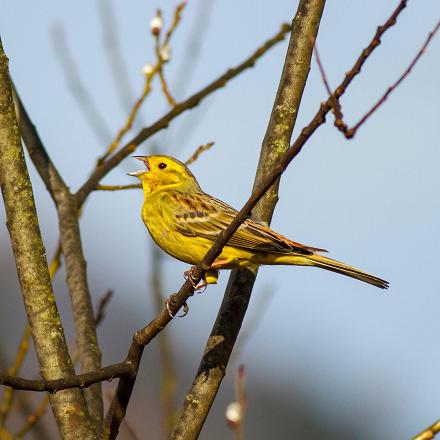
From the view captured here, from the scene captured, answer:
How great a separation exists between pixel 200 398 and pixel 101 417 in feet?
1.96

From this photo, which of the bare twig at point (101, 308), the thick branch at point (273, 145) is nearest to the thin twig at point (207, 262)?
the thick branch at point (273, 145)

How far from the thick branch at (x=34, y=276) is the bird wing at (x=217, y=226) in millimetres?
1653

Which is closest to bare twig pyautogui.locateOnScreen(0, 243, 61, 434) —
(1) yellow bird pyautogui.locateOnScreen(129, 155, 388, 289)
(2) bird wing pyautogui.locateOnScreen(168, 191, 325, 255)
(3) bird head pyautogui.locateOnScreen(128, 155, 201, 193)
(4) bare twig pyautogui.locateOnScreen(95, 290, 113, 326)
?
(4) bare twig pyautogui.locateOnScreen(95, 290, 113, 326)

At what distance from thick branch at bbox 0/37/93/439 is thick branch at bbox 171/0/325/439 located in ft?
2.94

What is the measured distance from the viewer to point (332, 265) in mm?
5941

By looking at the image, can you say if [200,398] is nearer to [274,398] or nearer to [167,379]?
[167,379]

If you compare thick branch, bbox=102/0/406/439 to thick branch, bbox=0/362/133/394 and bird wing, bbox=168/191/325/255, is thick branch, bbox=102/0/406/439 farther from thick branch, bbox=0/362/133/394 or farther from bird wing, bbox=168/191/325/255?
bird wing, bbox=168/191/325/255

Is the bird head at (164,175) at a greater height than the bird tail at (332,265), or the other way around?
the bird head at (164,175)

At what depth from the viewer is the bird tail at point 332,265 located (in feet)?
18.8

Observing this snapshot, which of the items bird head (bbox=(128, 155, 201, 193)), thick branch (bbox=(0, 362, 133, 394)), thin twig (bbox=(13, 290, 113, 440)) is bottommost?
thin twig (bbox=(13, 290, 113, 440))

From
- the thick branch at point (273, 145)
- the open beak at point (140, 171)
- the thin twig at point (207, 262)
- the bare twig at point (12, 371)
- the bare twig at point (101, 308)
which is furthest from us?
the open beak at point (140, 171)

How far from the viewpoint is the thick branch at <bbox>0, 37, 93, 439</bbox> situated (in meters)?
4.38

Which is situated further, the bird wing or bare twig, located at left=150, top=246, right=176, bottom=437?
the bird wing

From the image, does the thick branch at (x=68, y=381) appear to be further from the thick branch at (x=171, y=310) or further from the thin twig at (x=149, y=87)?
the thin twig at (x=149, y=87)
